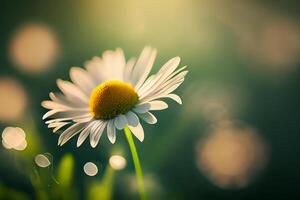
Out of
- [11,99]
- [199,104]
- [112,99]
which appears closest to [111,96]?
[112,99]

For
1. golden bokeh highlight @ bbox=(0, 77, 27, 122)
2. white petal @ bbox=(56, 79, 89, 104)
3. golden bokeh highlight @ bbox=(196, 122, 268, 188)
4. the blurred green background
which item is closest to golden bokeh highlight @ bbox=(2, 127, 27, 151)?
the blurred green background

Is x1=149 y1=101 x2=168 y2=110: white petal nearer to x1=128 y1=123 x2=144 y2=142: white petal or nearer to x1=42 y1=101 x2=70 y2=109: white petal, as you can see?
x1=128 y1=123 x2=144 y2=142: white petal

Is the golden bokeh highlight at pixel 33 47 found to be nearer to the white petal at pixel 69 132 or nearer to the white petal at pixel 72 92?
the white petal at pixel 72 92

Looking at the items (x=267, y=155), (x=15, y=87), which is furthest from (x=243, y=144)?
(x=15, y=87)

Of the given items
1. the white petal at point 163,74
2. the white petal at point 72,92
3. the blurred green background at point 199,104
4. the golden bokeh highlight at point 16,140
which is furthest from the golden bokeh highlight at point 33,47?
the white petal at point 163,74

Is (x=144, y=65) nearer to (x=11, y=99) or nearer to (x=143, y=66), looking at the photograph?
(x=143, y=66)
